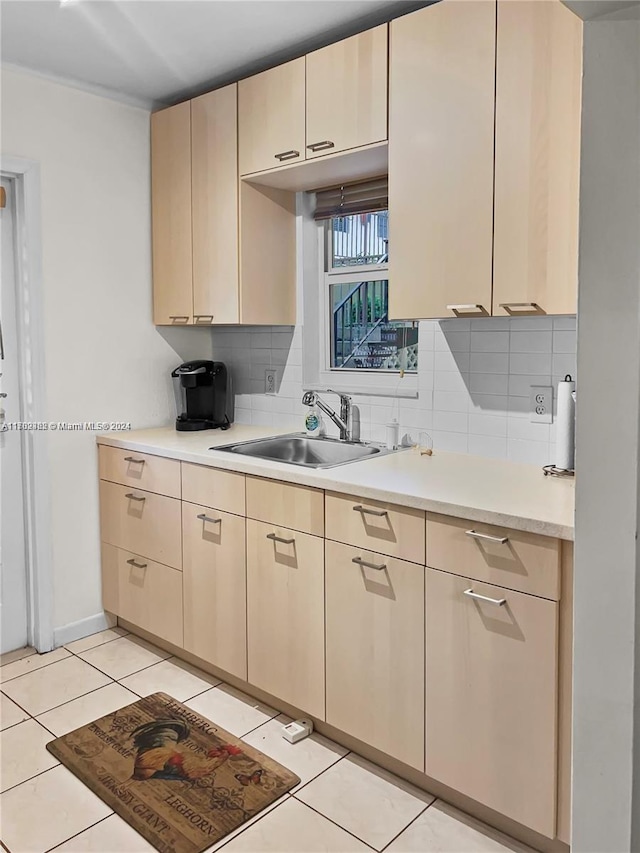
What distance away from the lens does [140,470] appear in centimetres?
300

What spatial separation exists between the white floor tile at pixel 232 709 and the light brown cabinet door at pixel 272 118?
6.83 ft

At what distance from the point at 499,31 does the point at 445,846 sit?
232 centimetres

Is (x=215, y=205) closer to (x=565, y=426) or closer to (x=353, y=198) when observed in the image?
(x=353, y=198)

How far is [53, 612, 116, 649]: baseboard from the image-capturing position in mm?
3139

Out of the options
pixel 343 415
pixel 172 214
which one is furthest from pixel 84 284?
pixel 343 415

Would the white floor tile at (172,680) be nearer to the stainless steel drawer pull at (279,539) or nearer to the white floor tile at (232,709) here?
the white floor tile at (232,709)

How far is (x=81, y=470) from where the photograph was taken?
10.5 ft

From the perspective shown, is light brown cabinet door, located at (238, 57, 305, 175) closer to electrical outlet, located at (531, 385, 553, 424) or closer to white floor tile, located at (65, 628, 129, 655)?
electrical outlet, located at (531, 385, 553, 424)

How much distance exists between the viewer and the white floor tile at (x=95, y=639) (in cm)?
312

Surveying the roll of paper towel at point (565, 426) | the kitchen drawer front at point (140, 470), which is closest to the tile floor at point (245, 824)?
the kitchen drawer front at point (140, 470)

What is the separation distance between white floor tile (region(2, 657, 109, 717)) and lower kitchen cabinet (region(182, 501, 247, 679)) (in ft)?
1.36

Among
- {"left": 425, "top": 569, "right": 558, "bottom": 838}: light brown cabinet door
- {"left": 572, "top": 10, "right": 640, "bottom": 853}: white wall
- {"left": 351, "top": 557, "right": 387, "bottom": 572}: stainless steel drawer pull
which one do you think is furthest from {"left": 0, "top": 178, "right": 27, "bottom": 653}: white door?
{"left": 572, "top": 10, "right": 640, "bottom": 853}: white wall

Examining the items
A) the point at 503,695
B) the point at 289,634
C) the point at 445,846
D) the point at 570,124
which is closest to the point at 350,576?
the point at 289,634

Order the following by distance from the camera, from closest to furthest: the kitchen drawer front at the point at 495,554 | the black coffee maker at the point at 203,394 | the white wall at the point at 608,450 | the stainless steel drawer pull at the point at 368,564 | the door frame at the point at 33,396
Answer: the white wall at the point at 608,450
the kitchen drawer front at the point at 495,554
the stainless steel drawer pull at the point at 368,564
the door frame at the point at 33,396
the black coffee maker at the point at 203,394
